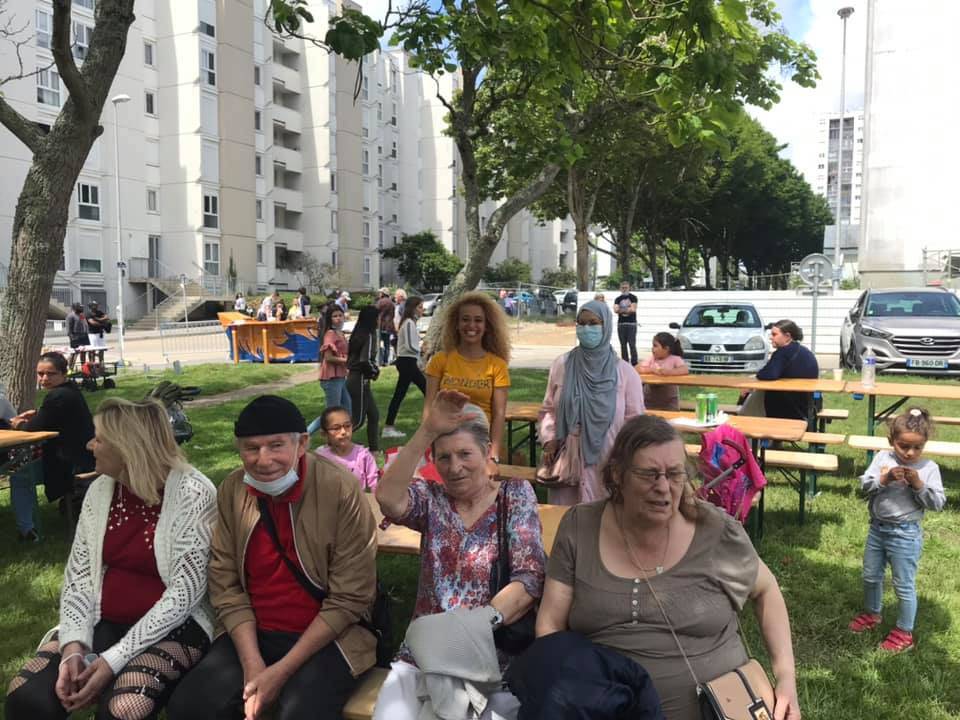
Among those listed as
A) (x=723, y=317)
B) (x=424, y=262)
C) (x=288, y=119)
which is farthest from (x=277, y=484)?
(x=424, y=262)

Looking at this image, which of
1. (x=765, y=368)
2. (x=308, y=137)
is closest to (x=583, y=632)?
(x=765, y=368)

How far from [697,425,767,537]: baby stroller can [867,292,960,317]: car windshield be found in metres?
12.4

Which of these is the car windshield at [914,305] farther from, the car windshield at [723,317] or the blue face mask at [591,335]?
the blue face mask at [591,335]

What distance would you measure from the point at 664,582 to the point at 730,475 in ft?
7.31

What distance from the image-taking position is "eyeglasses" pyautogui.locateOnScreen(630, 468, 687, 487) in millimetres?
2510

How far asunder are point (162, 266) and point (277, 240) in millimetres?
8224

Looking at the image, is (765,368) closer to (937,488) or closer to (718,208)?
(937,488)

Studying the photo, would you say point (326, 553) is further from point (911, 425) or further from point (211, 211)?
point (211, 211)

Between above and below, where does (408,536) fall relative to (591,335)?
below

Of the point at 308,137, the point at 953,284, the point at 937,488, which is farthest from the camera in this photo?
the point at 308,137

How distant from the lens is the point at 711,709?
231cm

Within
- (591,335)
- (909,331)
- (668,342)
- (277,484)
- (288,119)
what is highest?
(288,119)

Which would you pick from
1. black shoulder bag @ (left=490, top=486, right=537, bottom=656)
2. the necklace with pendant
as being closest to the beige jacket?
black shoulder bag @ (left=490, top=486, right=537, bottom=656)

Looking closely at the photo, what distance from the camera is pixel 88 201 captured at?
119 ft
